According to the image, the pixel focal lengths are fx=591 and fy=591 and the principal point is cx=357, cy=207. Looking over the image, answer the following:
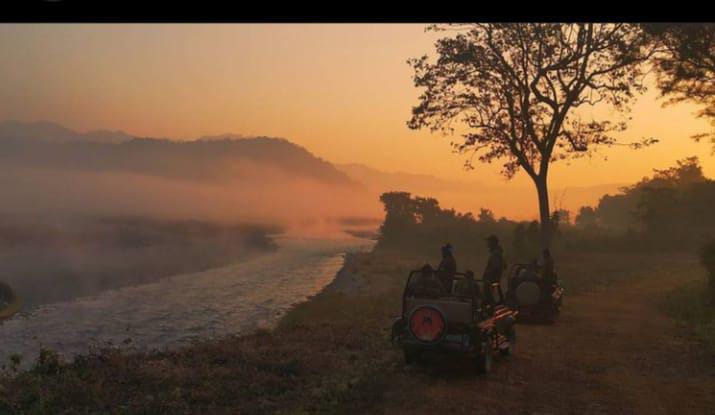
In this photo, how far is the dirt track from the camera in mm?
9773

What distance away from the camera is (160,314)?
83.0 ft

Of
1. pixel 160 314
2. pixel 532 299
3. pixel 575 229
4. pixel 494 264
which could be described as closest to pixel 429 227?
pixel 575 229

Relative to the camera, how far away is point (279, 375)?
1190 centimetres

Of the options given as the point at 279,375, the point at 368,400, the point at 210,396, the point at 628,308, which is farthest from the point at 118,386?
the point at 628,308

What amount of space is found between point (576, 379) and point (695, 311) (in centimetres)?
1070

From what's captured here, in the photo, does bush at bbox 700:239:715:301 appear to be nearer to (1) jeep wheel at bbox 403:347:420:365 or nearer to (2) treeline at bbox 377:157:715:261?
(2) treeline at bbox 377:157:715:261

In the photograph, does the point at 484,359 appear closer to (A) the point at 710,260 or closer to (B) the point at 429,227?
(A) the point at 710,260

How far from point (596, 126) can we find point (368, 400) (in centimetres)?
2716

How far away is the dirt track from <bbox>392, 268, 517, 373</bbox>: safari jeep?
577 mm

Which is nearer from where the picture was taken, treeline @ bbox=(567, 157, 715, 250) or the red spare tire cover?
→ the red spare tire cover

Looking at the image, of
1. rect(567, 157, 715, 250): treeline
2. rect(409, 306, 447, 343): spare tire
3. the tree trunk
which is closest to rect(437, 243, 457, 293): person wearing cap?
rect(409, 306, 447, 343): spare tire

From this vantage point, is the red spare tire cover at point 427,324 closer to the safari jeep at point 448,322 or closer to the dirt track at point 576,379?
the safari jeep at point 448,322
